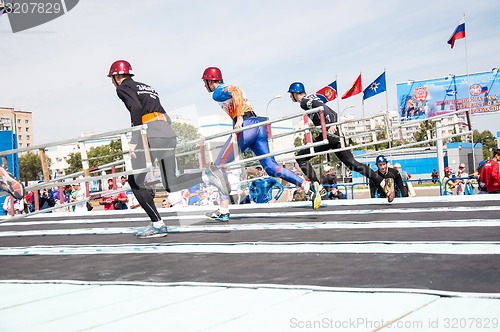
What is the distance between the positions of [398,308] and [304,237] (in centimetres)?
320

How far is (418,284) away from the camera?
362cm

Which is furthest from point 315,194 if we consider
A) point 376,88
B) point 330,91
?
point 376,88

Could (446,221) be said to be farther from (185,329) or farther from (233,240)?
(185,329)

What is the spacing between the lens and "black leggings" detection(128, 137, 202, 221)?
713 cm

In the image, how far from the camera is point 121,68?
7.39 meters

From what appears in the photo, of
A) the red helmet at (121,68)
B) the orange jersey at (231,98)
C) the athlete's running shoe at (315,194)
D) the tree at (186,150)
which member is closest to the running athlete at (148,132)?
the red helmet at (121,68)

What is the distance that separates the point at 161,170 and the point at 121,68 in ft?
4.95

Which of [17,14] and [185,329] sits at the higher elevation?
[17,14]

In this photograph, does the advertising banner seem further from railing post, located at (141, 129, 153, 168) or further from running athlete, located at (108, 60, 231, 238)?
railing post, located at (141, 129, 153, 168)

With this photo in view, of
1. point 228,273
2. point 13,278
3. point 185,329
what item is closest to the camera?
point 185,329

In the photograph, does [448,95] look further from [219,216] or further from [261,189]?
[219,216]

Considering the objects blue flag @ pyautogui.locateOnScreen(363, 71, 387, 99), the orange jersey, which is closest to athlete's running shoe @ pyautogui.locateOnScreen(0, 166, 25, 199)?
the orange jersey

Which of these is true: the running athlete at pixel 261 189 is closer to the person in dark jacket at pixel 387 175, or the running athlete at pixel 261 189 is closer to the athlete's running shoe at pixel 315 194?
the person in dark jacket at pixel 387 175

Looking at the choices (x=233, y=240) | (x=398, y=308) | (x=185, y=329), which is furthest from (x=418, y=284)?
(x=233, y=240)
